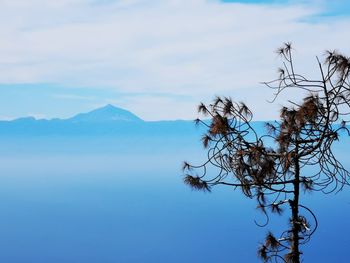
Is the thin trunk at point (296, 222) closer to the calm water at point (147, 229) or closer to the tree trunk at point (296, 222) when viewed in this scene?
the tree trunk at point (296, 222)

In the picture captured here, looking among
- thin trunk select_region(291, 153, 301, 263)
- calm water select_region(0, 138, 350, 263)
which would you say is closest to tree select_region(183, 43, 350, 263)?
thin trunk select_region(291, 153, 301, 263)

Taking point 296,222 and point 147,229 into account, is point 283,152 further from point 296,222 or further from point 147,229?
point 147,229

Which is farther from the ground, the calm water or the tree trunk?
the calm water

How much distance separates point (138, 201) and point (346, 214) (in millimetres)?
37678

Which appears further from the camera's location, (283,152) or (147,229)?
(147,229)

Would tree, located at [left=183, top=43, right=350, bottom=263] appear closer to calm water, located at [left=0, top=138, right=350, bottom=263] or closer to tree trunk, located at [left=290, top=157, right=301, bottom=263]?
tree trunk, located at [left=290, top=157, right=301, bottom=263]

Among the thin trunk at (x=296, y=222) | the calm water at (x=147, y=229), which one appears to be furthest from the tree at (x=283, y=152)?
the calm water at (x=147, y=229)

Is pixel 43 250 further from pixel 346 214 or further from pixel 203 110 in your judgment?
pixel 203 110

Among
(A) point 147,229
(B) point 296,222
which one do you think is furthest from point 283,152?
(A) point 147,229

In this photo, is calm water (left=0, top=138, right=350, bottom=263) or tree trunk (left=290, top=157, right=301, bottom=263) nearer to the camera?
tree trunk (left=290, top=157, right=301, bottom=263)

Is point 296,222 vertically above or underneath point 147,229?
underneath

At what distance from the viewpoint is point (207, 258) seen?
47094 millimetres

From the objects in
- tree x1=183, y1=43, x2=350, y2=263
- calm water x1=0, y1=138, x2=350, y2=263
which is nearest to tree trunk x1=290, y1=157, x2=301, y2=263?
tree x1=183, y1=43, x2=350, y2=263

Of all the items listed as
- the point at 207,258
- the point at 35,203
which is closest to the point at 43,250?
the point at 207,258
